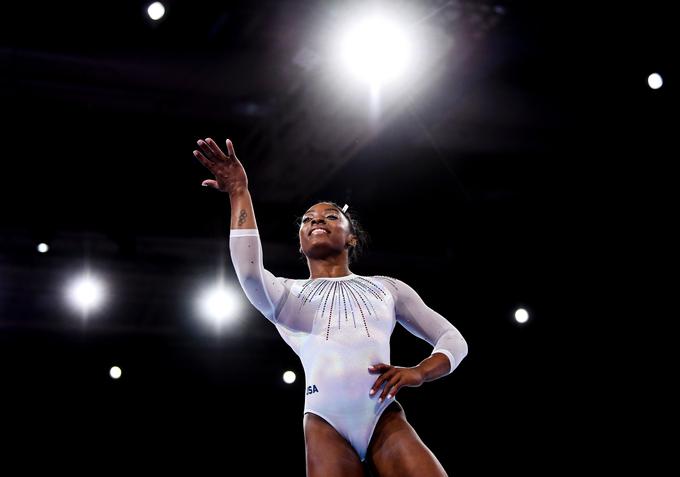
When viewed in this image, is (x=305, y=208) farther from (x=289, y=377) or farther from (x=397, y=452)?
(x=397, y=452)

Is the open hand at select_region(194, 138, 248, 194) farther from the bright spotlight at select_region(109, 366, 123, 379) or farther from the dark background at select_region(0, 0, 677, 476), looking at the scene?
the bright spotlight at select_region(109, 366, 123, 379)

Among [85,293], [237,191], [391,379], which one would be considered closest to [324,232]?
[237,191]

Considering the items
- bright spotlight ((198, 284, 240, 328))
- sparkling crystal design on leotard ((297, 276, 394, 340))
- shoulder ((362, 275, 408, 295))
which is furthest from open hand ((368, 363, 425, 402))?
bright spotlight ((198, 284, 240, 328))

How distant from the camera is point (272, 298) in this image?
→ 9.10 ft

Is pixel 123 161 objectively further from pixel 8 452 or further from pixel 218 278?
pixel 8 452

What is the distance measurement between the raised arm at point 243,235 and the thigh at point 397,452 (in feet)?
1.81

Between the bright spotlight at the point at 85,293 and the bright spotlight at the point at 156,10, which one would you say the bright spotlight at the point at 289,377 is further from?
the bright spotlight at the point at 156,10

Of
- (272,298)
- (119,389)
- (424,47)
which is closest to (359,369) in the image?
(272,298)

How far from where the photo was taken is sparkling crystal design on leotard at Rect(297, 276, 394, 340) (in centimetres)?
279

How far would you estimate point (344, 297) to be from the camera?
2.85m

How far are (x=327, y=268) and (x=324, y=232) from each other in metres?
0.14

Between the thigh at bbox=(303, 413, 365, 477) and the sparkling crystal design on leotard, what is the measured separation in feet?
1.04

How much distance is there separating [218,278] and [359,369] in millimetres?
4244

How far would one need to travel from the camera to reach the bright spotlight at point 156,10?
482cm
